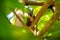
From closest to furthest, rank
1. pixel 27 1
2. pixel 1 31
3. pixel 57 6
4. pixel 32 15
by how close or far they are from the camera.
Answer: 1. pixel 1 31
2. pixel 57 6
3. pixel 27 1
4. pixel 32 15

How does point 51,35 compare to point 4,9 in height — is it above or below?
below

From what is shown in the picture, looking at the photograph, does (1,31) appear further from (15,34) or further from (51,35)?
(51,35)

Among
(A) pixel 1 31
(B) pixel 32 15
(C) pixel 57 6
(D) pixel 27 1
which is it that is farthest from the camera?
(B) pixel 32 15

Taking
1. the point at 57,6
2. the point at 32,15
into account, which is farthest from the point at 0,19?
the point at 32,15

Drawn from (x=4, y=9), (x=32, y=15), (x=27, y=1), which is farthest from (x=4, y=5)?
(x=32, y=15)

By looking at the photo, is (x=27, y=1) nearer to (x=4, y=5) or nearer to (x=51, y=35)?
(x=51, y=35)

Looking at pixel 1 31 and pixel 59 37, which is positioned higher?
pixel 1 31

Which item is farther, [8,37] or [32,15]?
[32,15]

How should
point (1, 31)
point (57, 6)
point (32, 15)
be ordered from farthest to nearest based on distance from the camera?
point (32, 15) < point (57, 6) < point (1, 31)

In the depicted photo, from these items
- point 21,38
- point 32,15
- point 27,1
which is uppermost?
point 21,38
